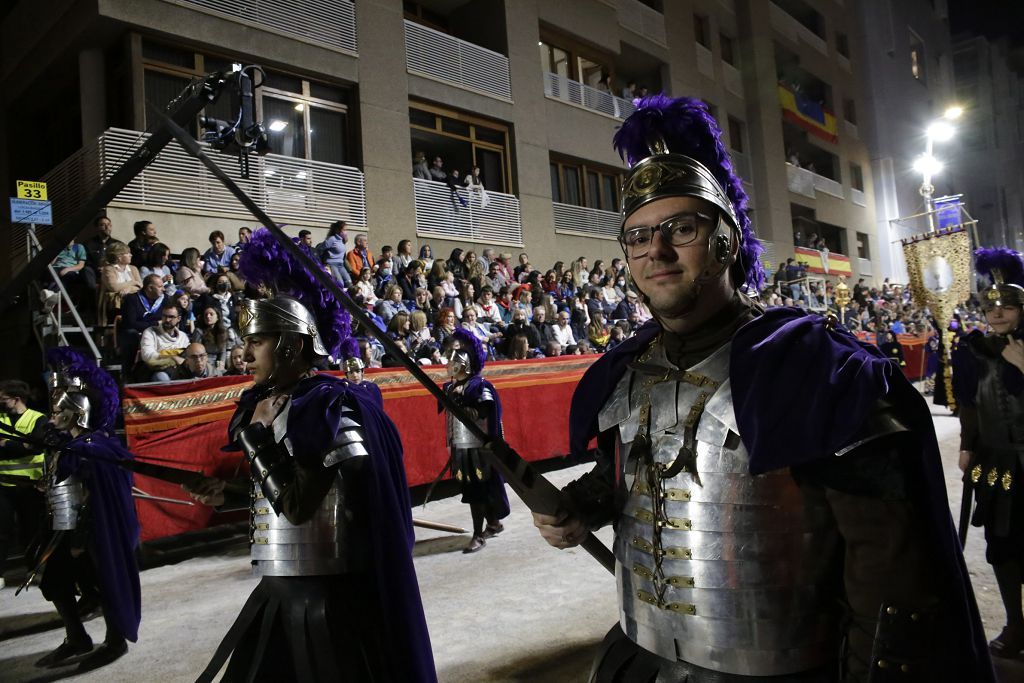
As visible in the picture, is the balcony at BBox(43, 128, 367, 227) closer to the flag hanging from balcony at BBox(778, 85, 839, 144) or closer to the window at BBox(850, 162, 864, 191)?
the flag hanging from balcony at BBox(778, 85, 839, 144)

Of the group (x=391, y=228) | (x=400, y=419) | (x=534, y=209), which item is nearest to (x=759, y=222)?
(x=534, y=209)

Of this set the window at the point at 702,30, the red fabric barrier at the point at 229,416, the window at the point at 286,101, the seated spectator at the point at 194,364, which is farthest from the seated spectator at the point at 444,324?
the window at the point at 702,30

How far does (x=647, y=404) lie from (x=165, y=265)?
853 centimetres

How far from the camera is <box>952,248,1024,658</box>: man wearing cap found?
3338mm

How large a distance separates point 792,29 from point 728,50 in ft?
15.8

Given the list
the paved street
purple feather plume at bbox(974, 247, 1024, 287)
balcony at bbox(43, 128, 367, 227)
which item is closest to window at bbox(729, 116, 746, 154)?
balcony at bbox(43, 128, 367, 227)

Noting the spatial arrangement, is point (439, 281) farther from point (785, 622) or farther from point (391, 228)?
point (785, 622)

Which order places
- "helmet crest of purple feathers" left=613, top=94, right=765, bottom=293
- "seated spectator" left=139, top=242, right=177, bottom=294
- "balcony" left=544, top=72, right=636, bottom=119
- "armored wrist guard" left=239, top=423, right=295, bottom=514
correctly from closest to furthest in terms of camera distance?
"helmet crest of purple feathers" left=613, top=94, right=765, bottom=293, "armored wrist guard" left=239, top=423, right=295, bottom=514, "seated spectator" left=139, top=242, right=177, bottom=294, "balcony" left=544, top=72, right=636, bottom=119

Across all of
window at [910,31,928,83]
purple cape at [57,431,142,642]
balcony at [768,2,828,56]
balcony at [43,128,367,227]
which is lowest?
purple cape at [57,431,142,642]

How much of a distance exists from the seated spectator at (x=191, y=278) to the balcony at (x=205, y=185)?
1552mm

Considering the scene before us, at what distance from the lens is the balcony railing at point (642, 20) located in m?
20.2

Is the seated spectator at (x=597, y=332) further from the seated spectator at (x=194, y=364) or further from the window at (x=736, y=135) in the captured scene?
the window at (x=736, y=135)

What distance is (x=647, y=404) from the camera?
5.27 feet

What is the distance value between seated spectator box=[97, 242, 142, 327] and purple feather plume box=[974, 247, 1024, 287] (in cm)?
819
